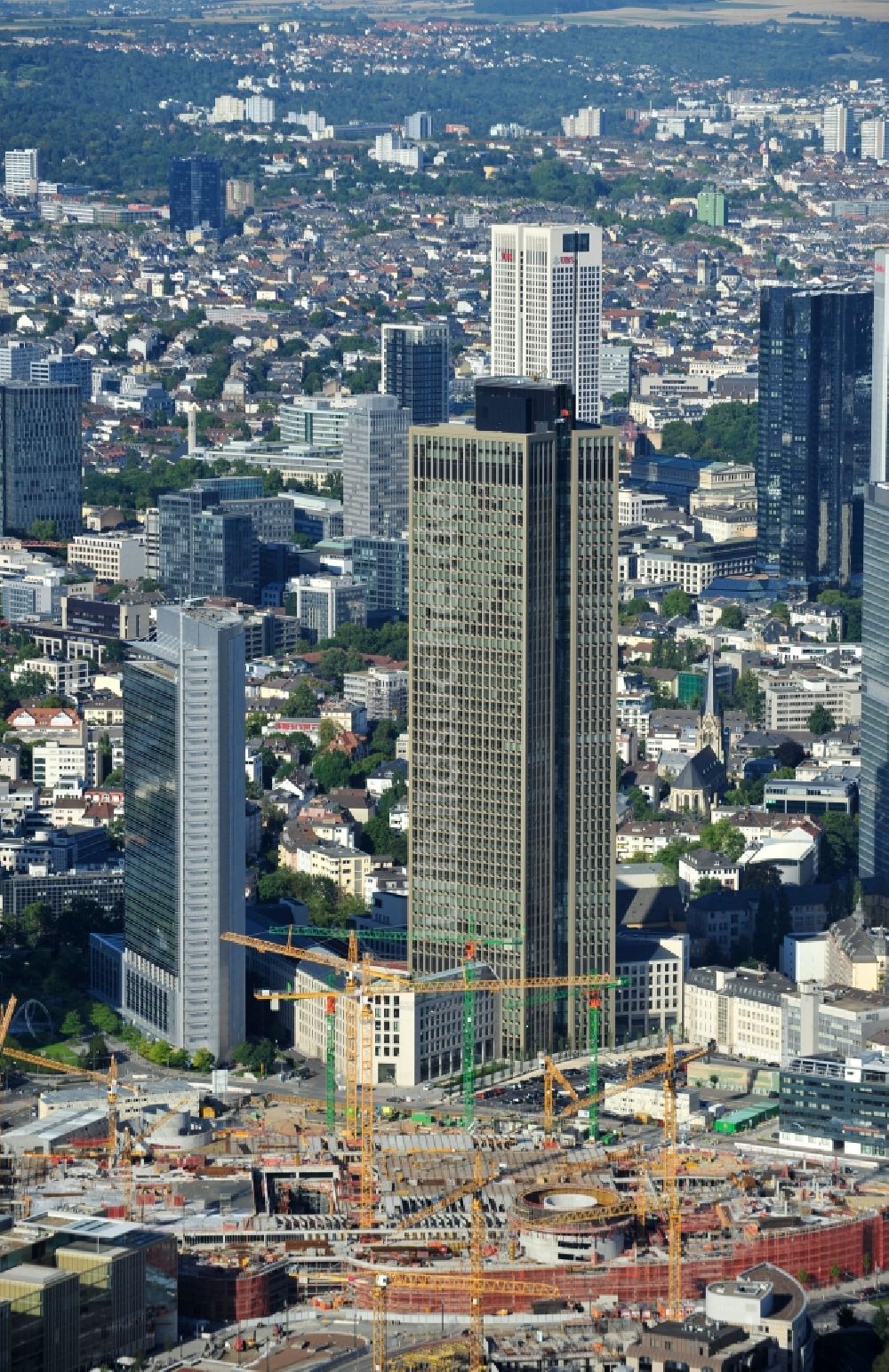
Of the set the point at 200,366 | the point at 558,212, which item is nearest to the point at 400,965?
the point at 200,366

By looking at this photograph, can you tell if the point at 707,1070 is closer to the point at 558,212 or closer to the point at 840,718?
the point at 840,718

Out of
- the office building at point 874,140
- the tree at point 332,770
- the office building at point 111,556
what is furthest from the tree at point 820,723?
the office building at point 874,140

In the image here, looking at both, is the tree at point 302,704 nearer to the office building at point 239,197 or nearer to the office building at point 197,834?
the office building at point 197,834

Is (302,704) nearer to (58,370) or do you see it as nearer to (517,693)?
(517,693)

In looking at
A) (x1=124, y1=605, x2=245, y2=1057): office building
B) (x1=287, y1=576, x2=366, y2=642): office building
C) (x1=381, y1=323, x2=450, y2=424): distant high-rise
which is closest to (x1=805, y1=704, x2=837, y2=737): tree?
(x1=287, y1=576, x2=366, y2=642): office building

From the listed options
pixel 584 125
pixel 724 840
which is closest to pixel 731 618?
pixel 724 840
